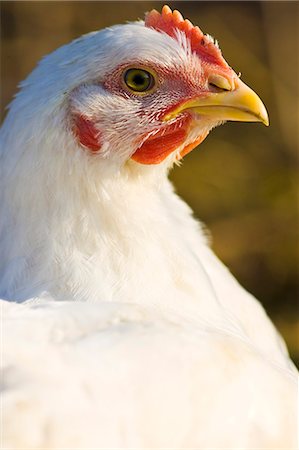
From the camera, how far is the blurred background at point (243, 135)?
5293 mm

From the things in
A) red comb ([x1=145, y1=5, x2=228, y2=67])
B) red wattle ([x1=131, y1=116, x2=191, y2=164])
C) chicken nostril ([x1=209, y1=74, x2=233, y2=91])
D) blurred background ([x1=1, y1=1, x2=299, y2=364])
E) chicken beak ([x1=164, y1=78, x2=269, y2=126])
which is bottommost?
blurred background ([x1=1, y1=1, x2=299, y2=364])

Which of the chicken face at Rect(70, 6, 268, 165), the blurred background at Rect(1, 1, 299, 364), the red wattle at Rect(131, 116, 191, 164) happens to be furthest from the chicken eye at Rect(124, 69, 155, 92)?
the blurred background at Rect(1, 1, 299, 364)

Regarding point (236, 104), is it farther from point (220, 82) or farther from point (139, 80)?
point (139, 80)

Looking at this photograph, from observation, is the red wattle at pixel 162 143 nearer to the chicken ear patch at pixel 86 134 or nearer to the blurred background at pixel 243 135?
the chicken ear patch at pixel 86 134

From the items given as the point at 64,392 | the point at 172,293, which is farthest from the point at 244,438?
the point at 172,293

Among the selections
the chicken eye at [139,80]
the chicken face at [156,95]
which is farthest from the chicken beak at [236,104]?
the chicken eye at [139,80]

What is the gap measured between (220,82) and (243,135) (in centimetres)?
347

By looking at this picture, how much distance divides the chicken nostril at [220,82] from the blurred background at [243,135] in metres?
2.92

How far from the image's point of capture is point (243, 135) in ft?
18.9

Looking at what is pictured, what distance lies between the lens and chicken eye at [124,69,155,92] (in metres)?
2.31

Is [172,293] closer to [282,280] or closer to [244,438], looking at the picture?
[244,438]

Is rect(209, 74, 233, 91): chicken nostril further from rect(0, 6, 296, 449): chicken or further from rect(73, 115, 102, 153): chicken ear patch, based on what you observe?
rect(73, 115, 102, 153): chicken ear patch

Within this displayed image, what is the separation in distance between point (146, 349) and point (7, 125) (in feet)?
2.57

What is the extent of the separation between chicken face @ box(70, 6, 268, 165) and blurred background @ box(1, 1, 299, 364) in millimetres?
2877
